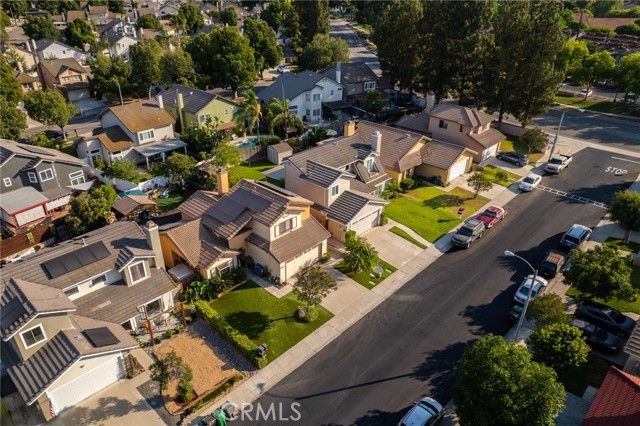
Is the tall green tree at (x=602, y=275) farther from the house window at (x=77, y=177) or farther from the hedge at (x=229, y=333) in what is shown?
the house window at (x=77, y=177)

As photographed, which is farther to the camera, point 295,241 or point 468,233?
point 468,233

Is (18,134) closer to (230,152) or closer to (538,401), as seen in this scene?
→ (230,152)

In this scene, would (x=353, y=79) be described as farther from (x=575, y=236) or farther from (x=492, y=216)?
(x=575, y=236)

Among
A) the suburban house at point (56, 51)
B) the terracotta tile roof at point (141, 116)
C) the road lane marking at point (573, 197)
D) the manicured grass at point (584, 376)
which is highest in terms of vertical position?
the suburban house at point (56, 51)

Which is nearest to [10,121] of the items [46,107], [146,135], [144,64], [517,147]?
[46,107]

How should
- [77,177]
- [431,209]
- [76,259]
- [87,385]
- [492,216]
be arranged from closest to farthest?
[87,385] < [76,259] < [492,216] < [431,209] < [77,177]

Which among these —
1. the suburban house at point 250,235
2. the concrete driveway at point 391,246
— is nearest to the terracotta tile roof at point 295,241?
the suburban house at point 250,235
